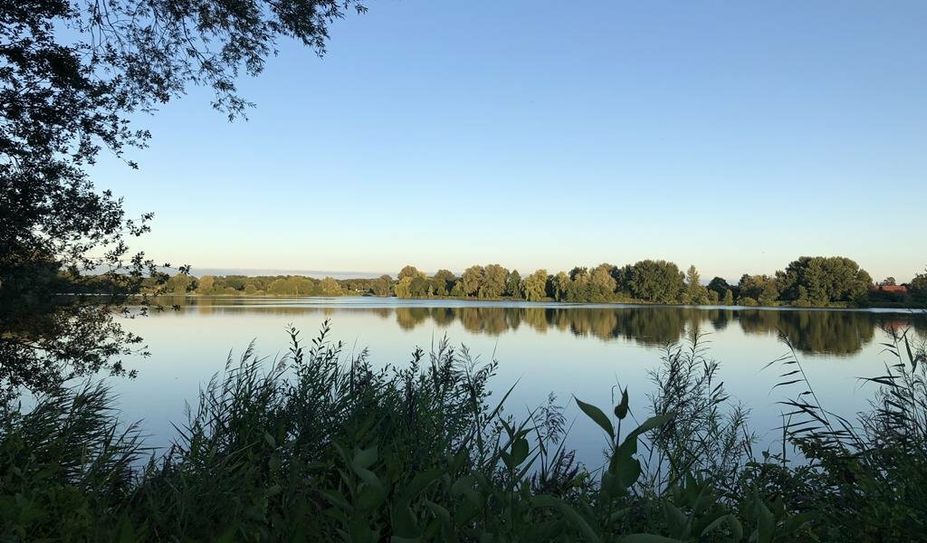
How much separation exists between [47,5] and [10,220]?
2.98 metres

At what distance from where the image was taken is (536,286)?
12069 centimetres

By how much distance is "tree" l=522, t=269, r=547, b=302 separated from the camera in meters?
121

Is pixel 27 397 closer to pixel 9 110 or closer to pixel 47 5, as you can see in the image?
pixel 9 110

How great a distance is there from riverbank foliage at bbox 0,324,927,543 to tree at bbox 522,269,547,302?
371 ft

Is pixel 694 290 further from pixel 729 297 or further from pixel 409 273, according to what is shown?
pixel 409 273

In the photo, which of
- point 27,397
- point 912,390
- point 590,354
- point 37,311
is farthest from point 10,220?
point 590,354

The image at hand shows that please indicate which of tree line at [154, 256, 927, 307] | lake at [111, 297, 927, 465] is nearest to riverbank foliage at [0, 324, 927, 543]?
lake at [111, 297, 927, 465]

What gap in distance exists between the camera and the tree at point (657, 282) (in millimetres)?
119750

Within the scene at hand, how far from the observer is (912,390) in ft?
18.2

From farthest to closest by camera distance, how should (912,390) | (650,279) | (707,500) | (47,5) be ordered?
(650,279), (47,5), (912,390), (707,500)

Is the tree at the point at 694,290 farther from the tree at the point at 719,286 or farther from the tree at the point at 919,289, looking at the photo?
the tree at the point at 919,289

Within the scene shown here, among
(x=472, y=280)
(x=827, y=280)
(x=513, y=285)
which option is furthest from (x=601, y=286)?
(x=827, y=280)

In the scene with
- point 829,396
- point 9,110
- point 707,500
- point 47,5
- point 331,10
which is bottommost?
point 829,396

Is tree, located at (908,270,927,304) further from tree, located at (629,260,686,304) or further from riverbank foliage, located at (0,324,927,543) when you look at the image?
tree, located at (629,260,686,304)
